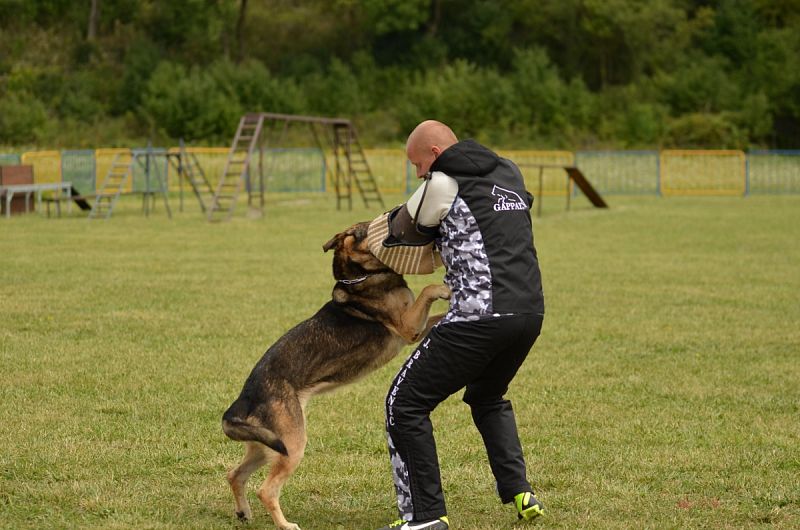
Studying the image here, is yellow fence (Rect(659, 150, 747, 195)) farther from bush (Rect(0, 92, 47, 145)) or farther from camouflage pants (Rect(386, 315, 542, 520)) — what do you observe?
camouflage pants (Rect(386, 315, 542, 520))

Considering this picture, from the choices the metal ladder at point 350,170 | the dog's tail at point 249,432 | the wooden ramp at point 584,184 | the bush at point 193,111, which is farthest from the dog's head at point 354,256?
the bush at point 193,111

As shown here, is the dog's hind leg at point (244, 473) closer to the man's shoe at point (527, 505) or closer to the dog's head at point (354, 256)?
the dog's head at point (354, 256)

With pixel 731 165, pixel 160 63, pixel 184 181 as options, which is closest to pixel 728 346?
pixel 184 181

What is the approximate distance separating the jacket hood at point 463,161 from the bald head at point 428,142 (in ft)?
0.13

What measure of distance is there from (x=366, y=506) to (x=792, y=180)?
35.7m

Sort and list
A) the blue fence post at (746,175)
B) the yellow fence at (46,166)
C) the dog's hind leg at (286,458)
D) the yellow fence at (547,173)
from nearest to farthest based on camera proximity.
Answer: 1. the dog's hind leg at (286,458)
2. the yellow fence at (46,166)
3. the yellow fence at (547,173)
4. the blue fence post at (746,175)

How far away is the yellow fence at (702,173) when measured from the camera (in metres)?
37.4

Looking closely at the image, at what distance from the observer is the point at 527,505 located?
4.63 meters

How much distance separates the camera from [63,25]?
58.0 m

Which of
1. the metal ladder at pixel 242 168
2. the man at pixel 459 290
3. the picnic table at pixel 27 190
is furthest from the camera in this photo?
the picnic table at pixel 27 190

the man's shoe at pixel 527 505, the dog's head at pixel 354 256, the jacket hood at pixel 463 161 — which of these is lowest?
the man's shoe at pixel 527 505

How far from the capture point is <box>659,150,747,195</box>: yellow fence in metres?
37.4

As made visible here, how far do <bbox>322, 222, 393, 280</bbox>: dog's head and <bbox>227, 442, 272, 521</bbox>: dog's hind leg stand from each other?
817 millimetres

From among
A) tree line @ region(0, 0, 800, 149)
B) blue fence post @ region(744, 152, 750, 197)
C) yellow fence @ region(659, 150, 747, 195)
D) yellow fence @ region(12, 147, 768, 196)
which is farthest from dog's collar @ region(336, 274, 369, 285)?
tree line @ region(0, 0, 800, 149)
